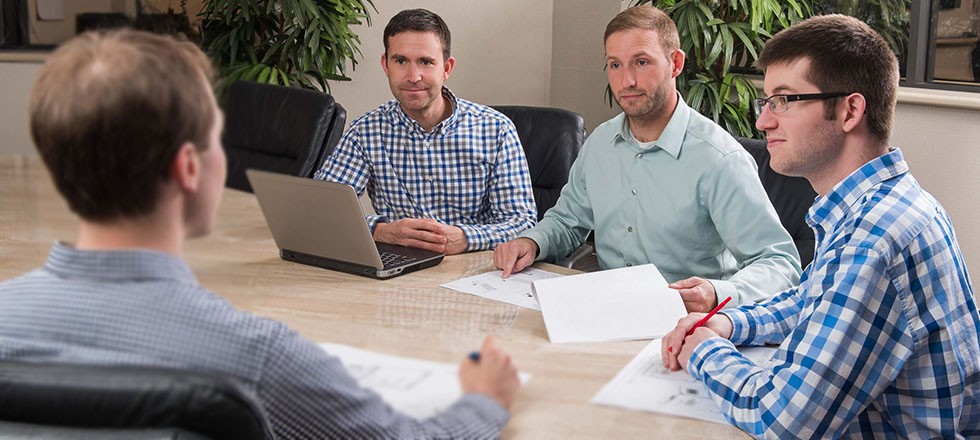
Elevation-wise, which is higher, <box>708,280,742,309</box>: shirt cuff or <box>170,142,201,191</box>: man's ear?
<box>170,142,201,191</box>: man's ear

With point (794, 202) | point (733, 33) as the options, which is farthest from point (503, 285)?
point (733, 33)

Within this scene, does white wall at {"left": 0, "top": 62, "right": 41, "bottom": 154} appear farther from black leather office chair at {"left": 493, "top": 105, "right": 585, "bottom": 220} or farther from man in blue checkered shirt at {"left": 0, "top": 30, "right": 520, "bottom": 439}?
black leather office chair at {"left": 493, "top": 105, "right": 585, "bottom": 220}

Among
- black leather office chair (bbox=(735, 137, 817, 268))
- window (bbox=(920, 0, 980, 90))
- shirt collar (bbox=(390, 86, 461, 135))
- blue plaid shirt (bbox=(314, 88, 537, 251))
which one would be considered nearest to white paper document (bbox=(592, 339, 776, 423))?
black leather office chair (bbox=(735, 137, 817, 268))

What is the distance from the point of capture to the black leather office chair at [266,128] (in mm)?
473

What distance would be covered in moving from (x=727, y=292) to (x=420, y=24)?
1.23 meters

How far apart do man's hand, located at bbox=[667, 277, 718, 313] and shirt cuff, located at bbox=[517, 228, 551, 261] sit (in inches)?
17.3

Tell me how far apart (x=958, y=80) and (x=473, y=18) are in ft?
8.18

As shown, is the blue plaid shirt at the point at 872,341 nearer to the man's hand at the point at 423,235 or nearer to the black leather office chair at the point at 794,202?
the man's hand at the point at 423,235

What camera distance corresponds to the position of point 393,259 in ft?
6.07

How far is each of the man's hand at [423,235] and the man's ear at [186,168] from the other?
5.33 ft

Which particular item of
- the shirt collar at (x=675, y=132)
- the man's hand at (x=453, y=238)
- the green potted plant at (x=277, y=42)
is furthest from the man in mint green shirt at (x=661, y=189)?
the green potted plant at (x=277, y=42)

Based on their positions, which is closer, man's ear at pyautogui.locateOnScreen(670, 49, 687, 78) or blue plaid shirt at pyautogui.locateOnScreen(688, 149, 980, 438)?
blue plaid shirt at pyautogui.locateOnScreen(688, 149, 980, 438)

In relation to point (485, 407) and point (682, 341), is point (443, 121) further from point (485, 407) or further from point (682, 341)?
point (485, 407)

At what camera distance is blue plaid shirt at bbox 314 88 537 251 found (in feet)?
8.38
